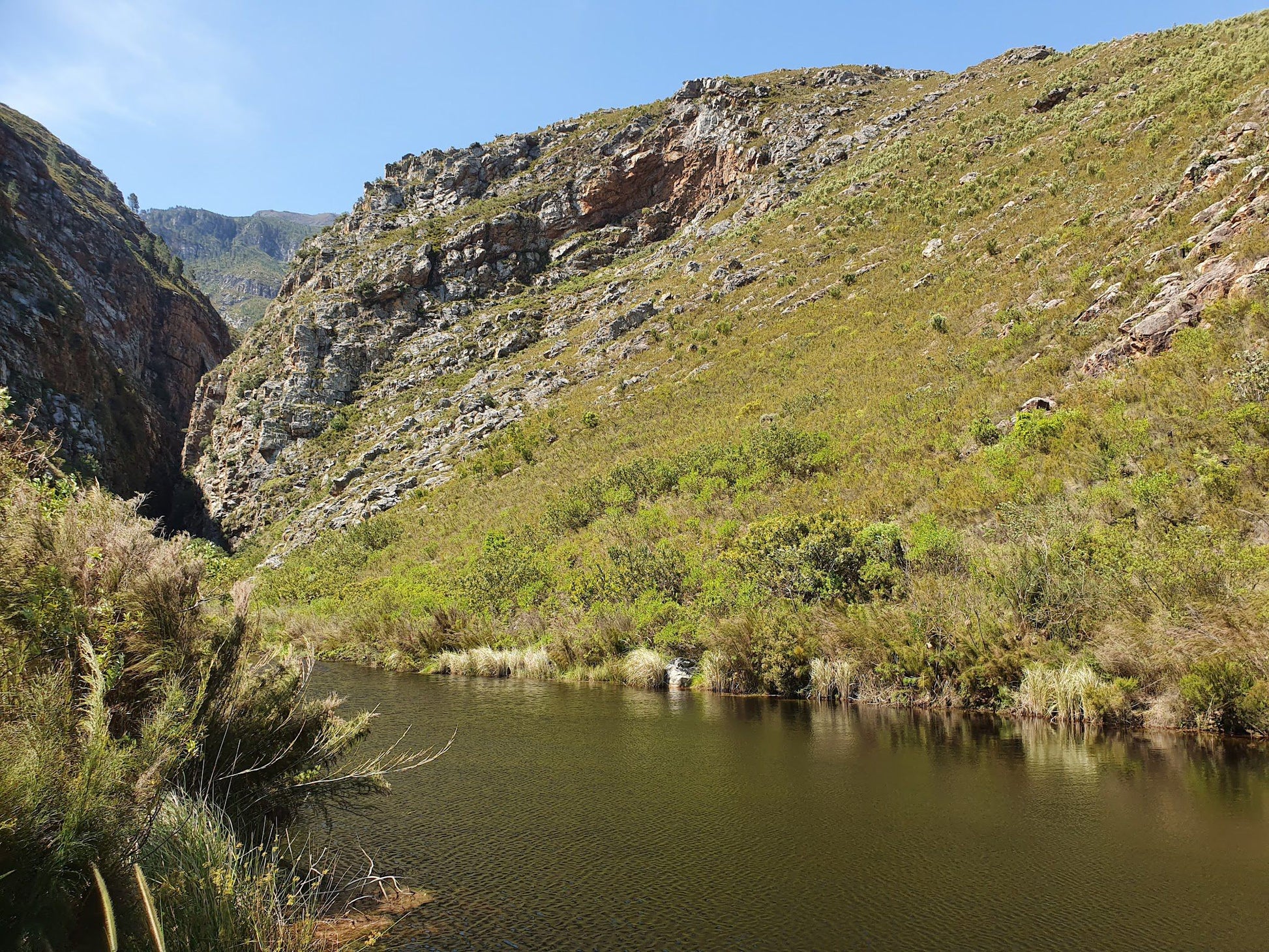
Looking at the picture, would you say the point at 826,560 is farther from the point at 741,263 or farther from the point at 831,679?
the point at 741,263

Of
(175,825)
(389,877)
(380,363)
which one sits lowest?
(389,877)

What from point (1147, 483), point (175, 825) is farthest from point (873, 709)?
point (175, 825)

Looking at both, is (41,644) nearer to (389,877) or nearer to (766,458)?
(389,877)

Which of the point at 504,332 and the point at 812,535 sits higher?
the point at 504,332

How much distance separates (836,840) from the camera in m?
6.39

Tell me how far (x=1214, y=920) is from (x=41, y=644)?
819 centimetres

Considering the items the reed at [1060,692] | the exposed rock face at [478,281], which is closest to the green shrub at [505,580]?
the reed at [1060,692]

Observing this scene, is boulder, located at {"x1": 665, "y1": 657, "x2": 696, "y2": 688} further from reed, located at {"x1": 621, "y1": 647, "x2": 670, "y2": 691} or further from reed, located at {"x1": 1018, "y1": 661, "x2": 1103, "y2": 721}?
reed, located at {"x1": 1018, "y1": 661, "x2": 1103, "y2": 721}

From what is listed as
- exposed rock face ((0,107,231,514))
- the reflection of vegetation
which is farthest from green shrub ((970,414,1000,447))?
exposed rock face ((0,107,231,514))

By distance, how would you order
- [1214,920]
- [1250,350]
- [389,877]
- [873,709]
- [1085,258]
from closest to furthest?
[1214,920] < [389,877] < [873,709] < [1250,350] < [1085,258]

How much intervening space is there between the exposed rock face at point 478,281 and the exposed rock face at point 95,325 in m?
7.55

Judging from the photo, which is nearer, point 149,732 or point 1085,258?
point 149,732

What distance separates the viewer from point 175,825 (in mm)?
4309

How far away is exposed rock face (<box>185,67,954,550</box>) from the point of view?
52.2m
